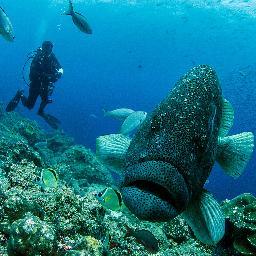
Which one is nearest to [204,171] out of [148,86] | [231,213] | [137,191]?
[137,191]

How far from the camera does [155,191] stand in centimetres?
161

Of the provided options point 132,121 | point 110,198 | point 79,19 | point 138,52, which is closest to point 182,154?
point 110,198

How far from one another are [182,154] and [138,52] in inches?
5068

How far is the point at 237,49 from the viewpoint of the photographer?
77812 mm

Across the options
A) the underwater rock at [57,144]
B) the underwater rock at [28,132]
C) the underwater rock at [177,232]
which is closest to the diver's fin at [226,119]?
the underwater rock at [177,232]

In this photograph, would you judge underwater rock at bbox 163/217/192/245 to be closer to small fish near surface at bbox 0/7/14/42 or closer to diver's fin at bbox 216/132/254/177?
diver's fin at bbox 216/132/254/177

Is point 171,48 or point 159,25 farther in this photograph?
point 171,48

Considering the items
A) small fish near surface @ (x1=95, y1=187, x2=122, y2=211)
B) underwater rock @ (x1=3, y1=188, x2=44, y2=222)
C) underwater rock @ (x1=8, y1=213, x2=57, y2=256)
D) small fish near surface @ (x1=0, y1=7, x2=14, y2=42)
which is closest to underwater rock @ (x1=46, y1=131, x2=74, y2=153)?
small fish near surface @ (x1=0, y1=7, x2=14, y2=42)

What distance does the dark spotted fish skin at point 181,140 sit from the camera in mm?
1644

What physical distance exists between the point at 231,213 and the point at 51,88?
7.58 metres

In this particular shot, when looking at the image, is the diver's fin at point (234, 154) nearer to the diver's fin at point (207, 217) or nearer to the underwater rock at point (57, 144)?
the diver's fin at point (207, 217)

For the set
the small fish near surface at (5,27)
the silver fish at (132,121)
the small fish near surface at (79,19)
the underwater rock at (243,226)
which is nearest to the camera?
the underwater rock at (243,226)

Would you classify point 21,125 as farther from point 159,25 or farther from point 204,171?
point 159,25

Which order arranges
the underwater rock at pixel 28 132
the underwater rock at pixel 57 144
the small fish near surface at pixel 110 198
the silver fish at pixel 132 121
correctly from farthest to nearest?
the underwater rock at pixel 57 144
the underwater rock at pixel 28 132
the silver fish at pixel 132 121
the small fish near surface at pixel 110 198
